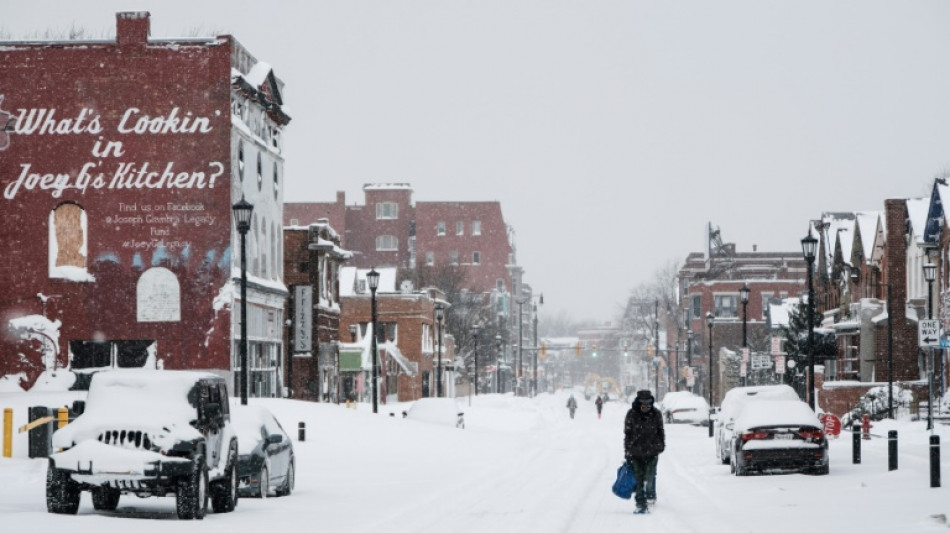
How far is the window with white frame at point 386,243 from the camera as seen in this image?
5994 inches

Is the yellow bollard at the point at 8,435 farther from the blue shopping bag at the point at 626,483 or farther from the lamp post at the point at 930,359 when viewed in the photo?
the lamp post at the point at 930,359

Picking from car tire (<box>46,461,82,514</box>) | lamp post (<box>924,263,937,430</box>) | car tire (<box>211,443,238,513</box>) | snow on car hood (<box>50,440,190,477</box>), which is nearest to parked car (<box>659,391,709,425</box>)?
lamp post (<box>924,263,937,430</box>)

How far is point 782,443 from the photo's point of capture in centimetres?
2738

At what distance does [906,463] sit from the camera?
96.9ft

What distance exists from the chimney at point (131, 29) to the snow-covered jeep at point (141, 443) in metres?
34.0

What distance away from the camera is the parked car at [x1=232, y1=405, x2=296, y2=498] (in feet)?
72.6

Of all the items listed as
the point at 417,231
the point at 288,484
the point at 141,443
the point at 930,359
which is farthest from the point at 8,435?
the point at 417,231

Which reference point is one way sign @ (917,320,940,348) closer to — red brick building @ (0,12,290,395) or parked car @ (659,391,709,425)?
red brick building @ (0,12,290,395)

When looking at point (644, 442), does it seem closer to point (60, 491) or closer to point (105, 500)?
point (105, 500)

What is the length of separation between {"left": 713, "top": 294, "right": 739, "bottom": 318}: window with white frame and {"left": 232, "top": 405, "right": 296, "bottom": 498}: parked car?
106 meters

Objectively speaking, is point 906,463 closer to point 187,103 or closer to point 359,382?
point 187,103

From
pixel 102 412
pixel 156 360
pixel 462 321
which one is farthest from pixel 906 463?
pixel 462 321

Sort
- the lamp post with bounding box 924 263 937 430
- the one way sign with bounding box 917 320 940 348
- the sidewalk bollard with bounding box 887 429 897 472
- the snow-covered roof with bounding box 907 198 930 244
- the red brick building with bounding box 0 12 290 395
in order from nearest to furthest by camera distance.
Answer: the sidewalk bollard with bounding box 887 429 897 472 < the one way sign with bounding box 917 320 940 348 < the lamp post with bounding box 924 263 937 430 < the red brick building with bounding box 0 12 290 395 < the snow-covered roof with bounding box 907 198 930 244

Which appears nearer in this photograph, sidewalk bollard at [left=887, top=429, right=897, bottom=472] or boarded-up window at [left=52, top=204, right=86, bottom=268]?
sidewalk bollard at [left=887, top=429, right=897, bottom=472]
